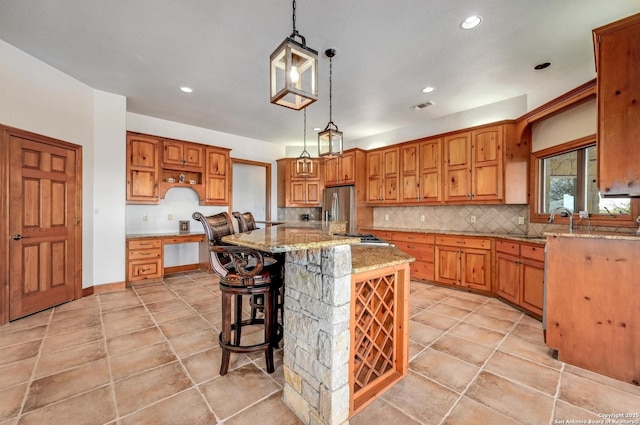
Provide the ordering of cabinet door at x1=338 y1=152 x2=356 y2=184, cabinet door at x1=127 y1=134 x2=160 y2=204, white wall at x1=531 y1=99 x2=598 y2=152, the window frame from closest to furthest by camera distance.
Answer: the window frame → white wall at x1=531 y1=99 x2=598 y2=152 → cabinet door at x1=127 y1=134 x2=160 y2=204 → cabinet door at x1=338 y1=152 x2=356 y2=184

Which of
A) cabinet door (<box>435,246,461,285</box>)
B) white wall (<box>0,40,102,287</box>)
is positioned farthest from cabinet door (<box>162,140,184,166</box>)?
cabinet door (<box>435,246,461,285</box>)

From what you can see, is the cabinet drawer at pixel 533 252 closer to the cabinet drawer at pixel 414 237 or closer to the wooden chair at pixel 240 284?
the cabinet drawer at pixel 414 237

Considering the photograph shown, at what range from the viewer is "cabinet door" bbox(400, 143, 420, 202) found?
470 cm

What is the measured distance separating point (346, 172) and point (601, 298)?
4178 millimetres

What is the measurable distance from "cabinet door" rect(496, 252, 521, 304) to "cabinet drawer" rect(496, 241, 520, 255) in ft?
0.18

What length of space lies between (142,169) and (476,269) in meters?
5.51

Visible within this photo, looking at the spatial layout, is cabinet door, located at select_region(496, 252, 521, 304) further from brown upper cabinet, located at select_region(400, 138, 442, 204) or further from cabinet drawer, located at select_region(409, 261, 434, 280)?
brown upper cabinet, located at select_region(400, 138, 442, 204)

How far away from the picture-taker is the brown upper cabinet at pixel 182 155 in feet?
15.2

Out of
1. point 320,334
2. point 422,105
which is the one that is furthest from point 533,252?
point 320,334

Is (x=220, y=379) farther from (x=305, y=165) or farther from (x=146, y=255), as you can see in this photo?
(x=146, y=255)

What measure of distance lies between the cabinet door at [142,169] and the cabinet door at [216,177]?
84cm

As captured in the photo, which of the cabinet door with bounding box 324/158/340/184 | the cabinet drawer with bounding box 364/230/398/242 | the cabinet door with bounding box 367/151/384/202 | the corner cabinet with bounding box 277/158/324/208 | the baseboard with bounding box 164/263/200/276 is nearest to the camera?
the cabinet drawer with bounding box 364/230/398/242

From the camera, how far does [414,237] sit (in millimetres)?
4496

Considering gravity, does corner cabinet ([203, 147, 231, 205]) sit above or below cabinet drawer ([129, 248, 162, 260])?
above
